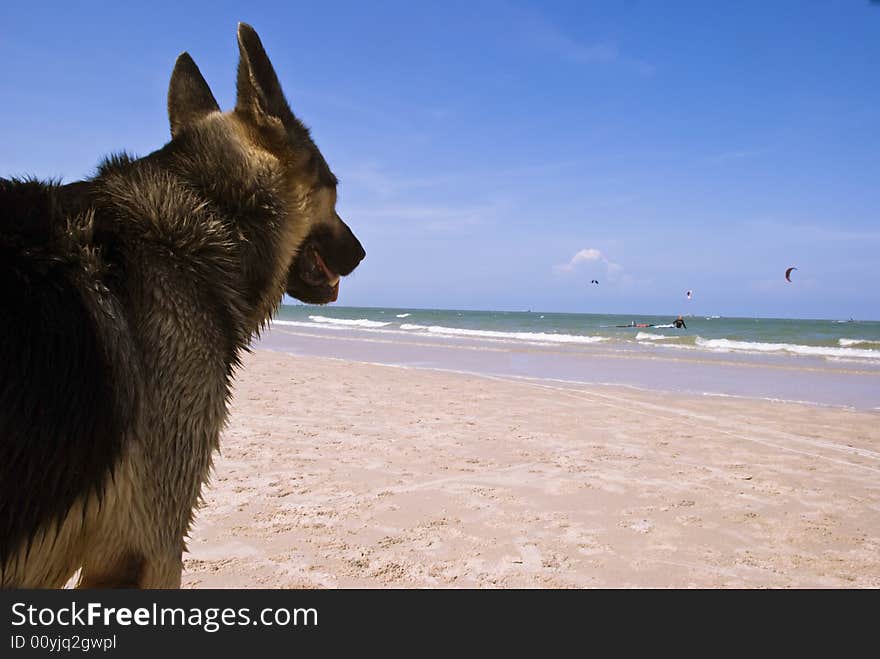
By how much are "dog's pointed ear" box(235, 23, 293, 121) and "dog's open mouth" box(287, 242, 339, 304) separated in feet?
1.83

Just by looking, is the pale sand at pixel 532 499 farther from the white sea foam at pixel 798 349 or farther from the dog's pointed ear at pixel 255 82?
the white sea foam at pixel 798 349

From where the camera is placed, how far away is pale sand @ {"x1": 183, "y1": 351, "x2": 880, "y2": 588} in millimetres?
3814

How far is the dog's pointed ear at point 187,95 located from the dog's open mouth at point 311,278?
710mm

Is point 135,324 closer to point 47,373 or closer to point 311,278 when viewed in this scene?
point 47,373

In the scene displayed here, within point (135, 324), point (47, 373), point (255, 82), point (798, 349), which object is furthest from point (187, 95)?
point (798, 349)

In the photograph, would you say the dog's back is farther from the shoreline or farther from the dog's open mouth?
the shoreline

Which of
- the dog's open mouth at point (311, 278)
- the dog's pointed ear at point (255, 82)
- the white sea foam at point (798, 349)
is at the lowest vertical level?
the white sea foam at point (798, 349)

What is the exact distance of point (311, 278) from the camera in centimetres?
247

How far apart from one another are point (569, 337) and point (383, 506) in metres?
31.0

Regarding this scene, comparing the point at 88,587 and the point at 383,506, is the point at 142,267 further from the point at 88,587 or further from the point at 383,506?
the point at 383,506

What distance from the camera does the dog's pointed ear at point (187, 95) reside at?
2.36 m

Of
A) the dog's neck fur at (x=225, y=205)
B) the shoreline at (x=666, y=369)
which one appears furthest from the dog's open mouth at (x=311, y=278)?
the shoreline at (x=666, y=369)

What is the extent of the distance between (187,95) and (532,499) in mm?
4349
